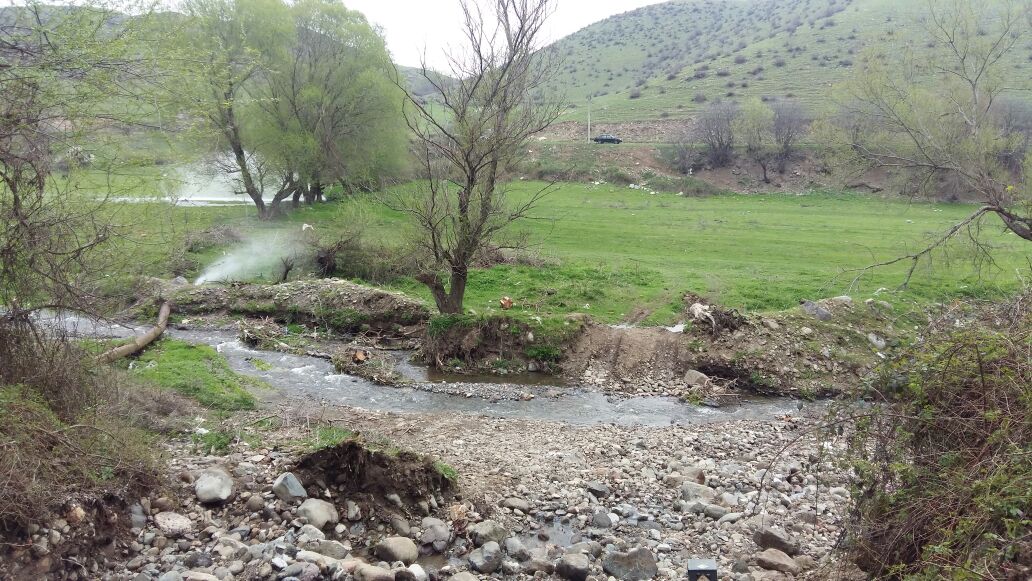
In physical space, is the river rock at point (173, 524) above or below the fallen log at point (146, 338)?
above

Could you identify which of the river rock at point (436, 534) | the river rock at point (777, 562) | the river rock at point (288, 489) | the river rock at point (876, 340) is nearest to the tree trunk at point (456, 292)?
the river rock at point (288, 489)

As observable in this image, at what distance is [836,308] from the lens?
18688mm

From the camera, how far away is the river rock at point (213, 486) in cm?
748

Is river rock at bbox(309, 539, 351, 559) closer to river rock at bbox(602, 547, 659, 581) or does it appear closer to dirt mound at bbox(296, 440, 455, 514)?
dirt mound at bbox(296, 440, 455, 514)

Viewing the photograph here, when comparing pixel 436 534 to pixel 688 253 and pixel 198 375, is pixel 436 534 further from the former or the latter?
pixel 688 253

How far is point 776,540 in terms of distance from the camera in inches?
289

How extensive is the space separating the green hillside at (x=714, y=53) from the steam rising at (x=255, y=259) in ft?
100

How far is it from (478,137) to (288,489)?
1117 centimetres

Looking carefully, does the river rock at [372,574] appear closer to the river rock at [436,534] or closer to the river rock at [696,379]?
the river rock at [436,534]

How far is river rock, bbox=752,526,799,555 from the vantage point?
23.8 ft

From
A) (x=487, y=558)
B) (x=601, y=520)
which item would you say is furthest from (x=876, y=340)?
(x=487, y=558)

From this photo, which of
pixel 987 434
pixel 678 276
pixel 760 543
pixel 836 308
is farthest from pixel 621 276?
pixel 987 434

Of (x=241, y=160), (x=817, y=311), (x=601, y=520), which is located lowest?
(x=601, y=520)

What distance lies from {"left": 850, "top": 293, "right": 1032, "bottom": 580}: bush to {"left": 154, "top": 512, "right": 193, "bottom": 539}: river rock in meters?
6.78
